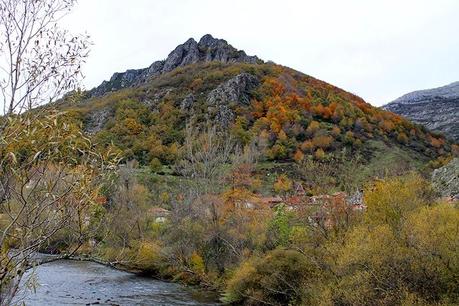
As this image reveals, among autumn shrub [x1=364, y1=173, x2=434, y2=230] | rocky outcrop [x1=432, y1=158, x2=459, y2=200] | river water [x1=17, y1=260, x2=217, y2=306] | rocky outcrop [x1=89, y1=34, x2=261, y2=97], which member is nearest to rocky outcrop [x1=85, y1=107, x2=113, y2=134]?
rocky outcrop [x1=89, y1=34, x2=261, y2=97]

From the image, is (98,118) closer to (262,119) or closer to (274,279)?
(262,119)

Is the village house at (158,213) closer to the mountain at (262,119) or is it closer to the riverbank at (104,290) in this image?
the riverbank at (104,290)

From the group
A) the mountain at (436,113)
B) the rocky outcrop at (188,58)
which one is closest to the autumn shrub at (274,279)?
the mountain at (436,113)

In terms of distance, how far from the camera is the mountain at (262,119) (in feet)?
315

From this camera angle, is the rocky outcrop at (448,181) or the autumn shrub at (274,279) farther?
the rocky outcrop at (448,181)

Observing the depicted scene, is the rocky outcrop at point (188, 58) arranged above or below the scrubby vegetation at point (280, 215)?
above

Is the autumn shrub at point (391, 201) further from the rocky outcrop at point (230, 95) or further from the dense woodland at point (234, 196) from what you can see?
the rocky outcrop at point (230, 95)

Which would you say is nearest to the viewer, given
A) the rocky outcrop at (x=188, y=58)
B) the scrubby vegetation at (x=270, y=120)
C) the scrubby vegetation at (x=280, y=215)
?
the scrubby vegetation at (x=280, y=215)

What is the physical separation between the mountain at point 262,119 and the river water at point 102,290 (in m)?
43.4

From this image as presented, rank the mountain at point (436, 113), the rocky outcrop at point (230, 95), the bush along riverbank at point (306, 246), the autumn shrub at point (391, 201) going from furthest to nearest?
1. the mountain at point (436, 113)
2. the rocky outcrop at point (230, 95)
3. the autumn shrub at point (391, 201)
4. the bush along riverbank at point (306, 246)

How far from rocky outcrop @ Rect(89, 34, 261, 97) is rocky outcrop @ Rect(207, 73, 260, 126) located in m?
44.4

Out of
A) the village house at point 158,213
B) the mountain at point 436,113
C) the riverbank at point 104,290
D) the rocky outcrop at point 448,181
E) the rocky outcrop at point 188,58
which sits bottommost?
the riverbank at point 104,290

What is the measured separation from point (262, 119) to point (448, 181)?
224ft

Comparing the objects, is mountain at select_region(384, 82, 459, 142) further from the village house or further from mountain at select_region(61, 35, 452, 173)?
the village house
